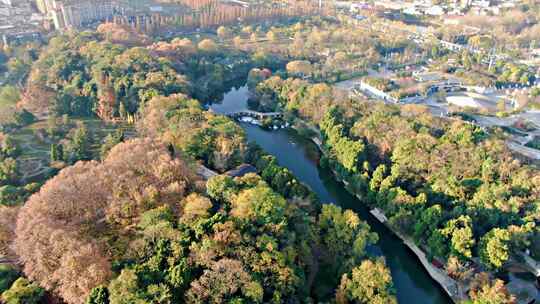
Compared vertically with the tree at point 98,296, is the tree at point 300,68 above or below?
above

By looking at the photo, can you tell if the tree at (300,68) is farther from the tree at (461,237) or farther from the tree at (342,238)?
the tree at (461,237)

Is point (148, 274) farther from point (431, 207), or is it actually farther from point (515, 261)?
point (515, 261)

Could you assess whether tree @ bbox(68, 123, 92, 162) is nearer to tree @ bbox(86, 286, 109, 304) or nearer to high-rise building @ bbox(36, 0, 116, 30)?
tree @ bbox(86, 286, 109, 304)

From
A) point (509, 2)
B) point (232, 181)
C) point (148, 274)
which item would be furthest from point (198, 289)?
point (509, 2)

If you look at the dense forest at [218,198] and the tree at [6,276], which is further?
the dense forest at [218,198]

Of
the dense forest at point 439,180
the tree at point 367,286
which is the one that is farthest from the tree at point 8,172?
the dense forest at point 439,180

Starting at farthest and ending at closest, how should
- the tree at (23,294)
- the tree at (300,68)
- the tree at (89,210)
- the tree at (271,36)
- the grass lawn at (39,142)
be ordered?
the tree at (271,36) → the tree at (300,68) → the grass lawn at (39,142) → the tree at (89,210) → the tree at (23,294)

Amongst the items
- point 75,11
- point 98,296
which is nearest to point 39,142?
point 98,296

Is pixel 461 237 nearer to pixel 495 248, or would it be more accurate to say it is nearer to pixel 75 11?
pixel 495 248
